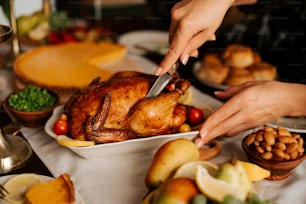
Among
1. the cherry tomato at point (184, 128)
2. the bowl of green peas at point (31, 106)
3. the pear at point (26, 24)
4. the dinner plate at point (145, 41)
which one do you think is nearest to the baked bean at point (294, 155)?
the cherry tomato at point (184, 128)

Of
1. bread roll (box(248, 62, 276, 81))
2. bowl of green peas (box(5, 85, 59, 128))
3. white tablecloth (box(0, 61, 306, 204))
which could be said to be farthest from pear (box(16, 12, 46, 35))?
bread roll (box(248, 62, 276, 81))

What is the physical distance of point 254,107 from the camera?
104 centimetres

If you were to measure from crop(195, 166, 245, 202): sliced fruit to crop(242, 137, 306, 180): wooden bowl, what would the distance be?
0.74 ft

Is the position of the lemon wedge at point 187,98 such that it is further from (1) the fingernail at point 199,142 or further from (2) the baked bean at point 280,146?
(2) the baked bean at point 280,146

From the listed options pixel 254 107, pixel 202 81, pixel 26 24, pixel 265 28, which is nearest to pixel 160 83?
pixel 254 107

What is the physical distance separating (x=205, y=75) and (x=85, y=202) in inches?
32.6

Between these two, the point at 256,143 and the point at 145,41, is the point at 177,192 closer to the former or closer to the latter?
the point at 256,143

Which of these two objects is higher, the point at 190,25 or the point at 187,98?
the point at 190,25

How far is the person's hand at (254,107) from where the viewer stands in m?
1.02

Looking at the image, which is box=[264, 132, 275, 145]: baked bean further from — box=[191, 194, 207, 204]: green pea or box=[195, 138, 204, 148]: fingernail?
box=[191, 194, 207, 204]: green pea

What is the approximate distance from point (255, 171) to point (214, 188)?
222 millimetres

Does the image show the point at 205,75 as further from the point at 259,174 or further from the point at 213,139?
the point at 259,174

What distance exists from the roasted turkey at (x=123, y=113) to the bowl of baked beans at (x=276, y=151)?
22 cm

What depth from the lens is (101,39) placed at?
1.90 metres
